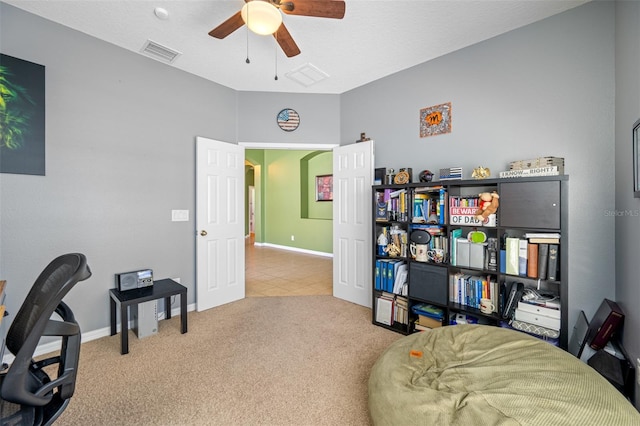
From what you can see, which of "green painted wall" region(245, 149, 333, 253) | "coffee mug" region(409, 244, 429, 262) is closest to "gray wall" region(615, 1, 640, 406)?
"coffee mug" region(409, 244, 429, 262)

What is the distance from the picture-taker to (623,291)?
181cm

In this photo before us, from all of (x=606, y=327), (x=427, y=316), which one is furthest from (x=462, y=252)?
(x=606, y=327)

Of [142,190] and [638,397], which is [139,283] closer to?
[142,190]

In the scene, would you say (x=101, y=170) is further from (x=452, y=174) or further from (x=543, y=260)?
(x=543, y=260)

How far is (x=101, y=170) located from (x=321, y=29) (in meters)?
2.45

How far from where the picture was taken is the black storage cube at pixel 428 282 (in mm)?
2430

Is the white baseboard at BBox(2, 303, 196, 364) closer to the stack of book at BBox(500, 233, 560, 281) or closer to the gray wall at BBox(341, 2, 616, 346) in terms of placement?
the stack of book at BBox(500, 233, 560, 281)

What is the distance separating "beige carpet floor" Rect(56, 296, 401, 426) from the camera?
1.61 metres

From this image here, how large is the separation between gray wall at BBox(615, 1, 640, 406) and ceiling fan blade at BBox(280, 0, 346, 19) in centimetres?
179

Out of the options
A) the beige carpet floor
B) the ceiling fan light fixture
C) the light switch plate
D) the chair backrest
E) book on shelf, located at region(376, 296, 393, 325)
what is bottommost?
the beige carpet floor

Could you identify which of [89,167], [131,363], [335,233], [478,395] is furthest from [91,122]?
[478,395]

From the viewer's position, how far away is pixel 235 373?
201cm

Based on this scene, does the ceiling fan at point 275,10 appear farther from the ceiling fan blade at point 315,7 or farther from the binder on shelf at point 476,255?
the binder on shelf at point 476,255

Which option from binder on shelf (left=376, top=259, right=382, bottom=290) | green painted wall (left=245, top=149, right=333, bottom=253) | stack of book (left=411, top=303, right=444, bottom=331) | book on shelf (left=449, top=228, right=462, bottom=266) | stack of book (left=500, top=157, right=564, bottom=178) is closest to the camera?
stack of book (left=500, top=157, right=564, bottom=178)
